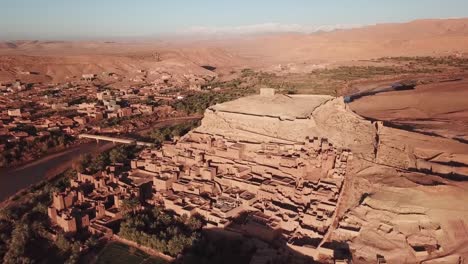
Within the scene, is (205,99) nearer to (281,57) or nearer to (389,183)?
(389,183)

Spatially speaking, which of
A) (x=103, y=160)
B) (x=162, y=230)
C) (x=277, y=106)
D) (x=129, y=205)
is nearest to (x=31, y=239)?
(x=129, y=205)

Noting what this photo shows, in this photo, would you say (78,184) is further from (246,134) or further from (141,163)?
(246,134)

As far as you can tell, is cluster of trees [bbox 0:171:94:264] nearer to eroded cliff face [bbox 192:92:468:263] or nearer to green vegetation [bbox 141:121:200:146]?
eroded cliff face [bbox 192:92:468:263]

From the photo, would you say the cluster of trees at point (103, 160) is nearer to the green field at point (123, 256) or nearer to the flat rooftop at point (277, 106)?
the flat rooftop at point (277, 106)

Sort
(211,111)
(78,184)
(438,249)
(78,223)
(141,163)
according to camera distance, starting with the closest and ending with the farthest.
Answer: (438,249) < (78,223) < (78,184) < (141,163) < (211,111)

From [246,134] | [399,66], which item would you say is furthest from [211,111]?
[399,66]

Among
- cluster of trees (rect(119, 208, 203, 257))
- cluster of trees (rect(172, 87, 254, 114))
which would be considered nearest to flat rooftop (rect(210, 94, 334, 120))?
cluster of trees (rect(119, 208, 203, 257))
